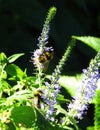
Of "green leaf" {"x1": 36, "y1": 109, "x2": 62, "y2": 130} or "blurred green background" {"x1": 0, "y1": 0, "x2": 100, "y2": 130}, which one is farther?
"blurred green background" {"x1": 0, "y1": 0, "x2": 100, "y2": 130}

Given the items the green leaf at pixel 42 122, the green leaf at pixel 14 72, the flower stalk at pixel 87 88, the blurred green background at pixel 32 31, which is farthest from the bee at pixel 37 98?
the blurred green background at pixel 32 31

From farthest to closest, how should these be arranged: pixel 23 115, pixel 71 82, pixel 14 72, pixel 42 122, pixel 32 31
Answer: pixel 32 31 < pixel 71 82 < pixel 14 72 < pixel 23 115 < pixel 42 122

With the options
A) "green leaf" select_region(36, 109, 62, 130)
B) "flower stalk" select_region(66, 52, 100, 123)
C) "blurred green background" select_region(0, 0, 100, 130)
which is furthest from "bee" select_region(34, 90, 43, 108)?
"blurred green background" select_region(0, 0, 100, 130)

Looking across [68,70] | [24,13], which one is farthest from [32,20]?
[68,70]

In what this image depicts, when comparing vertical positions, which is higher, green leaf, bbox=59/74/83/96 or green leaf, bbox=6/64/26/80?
green leaf, bbox=59/74/83/96

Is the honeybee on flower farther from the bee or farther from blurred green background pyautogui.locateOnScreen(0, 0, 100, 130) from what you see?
blurred green background pyautogui.locateOnScreen(0, 0, 100, 130)

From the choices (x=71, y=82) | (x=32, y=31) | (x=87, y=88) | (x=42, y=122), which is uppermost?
(x=32, y=31)

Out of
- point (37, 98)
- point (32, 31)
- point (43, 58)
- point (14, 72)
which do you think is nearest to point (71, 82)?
point (32, 31)

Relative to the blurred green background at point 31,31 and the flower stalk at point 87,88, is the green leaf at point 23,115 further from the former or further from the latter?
the blurred green background at point 31,31

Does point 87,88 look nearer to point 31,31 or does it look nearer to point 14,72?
point 14,72
